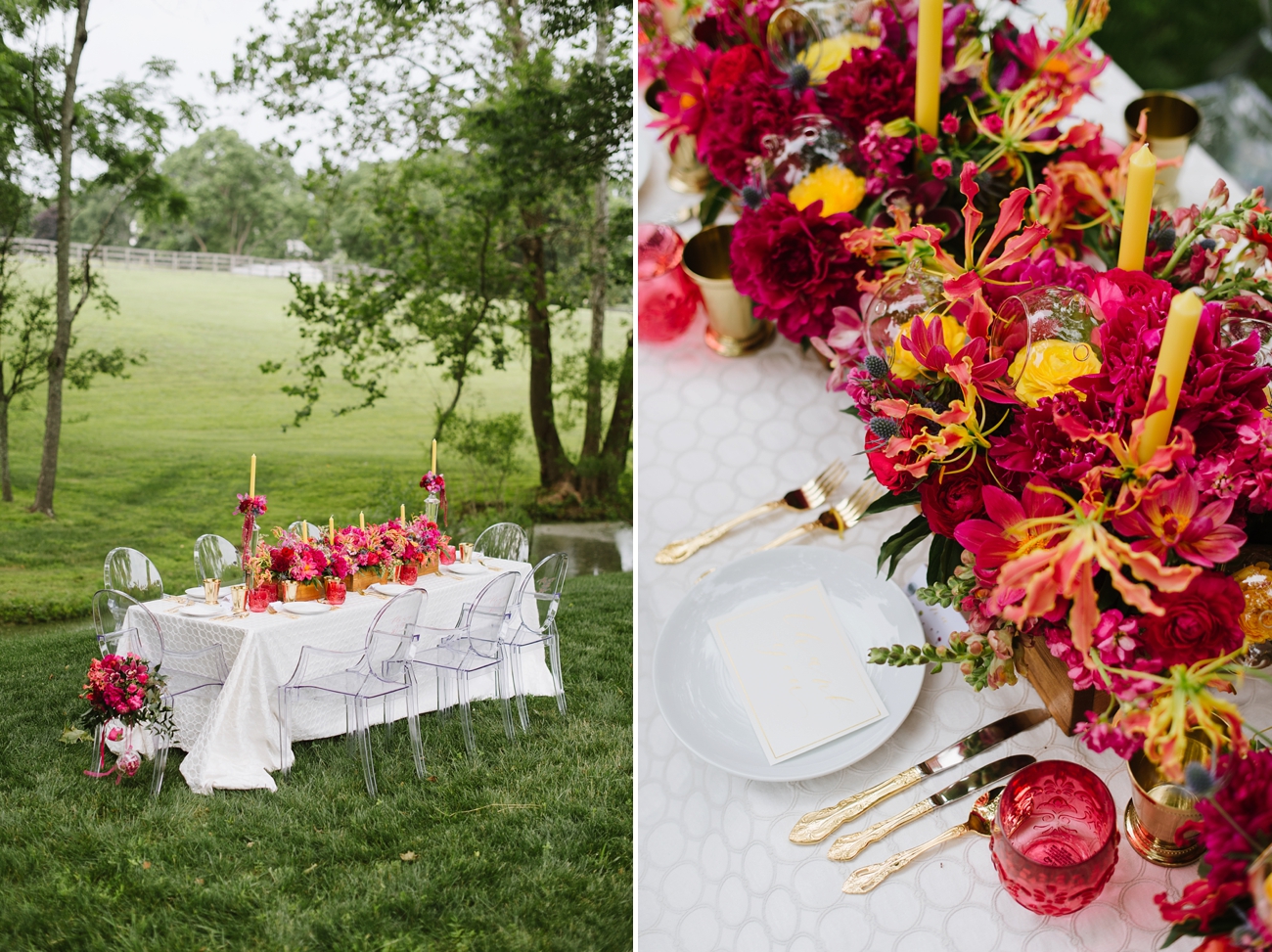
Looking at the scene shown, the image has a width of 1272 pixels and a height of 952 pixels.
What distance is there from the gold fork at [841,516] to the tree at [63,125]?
101 cm

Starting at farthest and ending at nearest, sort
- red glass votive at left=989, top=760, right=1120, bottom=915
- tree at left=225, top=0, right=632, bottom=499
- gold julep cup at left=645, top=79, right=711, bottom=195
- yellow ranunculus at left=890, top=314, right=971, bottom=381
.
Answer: gold julep cup at left=645, top=79, right=711, bottom=195 → tree at left=225, top=0, right=632, bottom=499 → yellow ranunculus at left=890, top=314, right=971, bottom=381 → red glass votive at left=989, top=760, right=1120, bottom=915

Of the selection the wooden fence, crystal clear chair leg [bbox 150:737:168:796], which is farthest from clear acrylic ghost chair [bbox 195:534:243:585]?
the wooden fence

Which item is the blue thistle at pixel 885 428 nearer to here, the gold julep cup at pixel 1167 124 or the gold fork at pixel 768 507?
the gold fork at pixel 768 507

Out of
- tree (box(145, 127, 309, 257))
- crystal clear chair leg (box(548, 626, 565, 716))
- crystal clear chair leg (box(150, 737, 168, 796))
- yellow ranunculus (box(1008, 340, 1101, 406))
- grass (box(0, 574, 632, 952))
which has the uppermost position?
tree (box(145, 127, 309, 257))

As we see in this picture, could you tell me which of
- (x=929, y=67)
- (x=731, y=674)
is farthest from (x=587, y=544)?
(x=929, y=67)

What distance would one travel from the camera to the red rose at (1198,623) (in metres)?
0.63

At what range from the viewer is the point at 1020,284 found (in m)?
0.84

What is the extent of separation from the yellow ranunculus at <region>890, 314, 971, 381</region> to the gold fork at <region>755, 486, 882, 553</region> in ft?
1.09

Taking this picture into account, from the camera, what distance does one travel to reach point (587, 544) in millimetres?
1514

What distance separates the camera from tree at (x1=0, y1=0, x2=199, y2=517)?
4.14 feet

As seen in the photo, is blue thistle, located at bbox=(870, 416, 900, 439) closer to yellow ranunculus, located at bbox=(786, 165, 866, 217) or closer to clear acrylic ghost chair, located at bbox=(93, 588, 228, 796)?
yellow ranunculus, located at bbox=(786, 165, 866, 217)

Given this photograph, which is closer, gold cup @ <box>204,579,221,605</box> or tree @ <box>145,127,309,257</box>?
gold cup @ <box>204,579,221,605</box>

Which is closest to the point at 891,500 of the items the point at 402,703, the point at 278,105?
the point at 402,703

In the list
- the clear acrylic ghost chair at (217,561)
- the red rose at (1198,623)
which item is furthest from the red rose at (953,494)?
the clear acrylic ghost chair at (217,561)
